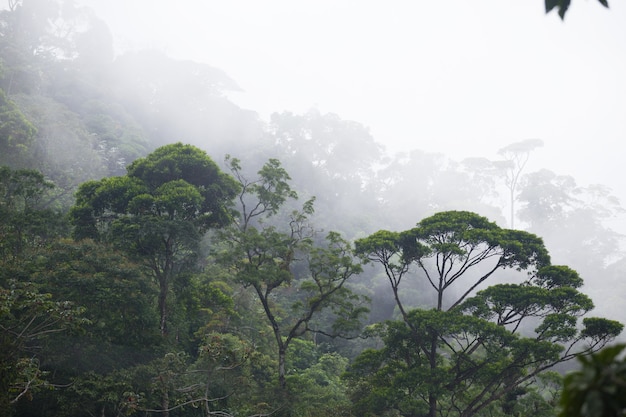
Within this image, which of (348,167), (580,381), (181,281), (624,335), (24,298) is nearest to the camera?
(580,381)

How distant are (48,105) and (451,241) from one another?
2447 cm

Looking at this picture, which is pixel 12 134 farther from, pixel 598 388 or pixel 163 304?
pixel 598 388

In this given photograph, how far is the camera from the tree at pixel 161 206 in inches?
450

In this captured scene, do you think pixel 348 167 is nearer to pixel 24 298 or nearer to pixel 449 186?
pixel 449 186

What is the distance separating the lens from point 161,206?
38.5 ft

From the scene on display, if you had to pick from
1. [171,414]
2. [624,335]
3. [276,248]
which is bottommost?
[171,414]

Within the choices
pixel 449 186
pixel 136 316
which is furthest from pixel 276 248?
pixel 449 186

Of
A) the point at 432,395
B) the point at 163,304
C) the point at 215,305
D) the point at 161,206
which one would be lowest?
the point at 432,395

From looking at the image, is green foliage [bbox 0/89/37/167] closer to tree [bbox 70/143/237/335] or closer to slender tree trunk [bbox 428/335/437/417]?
tree [bbox 70/143/237/335]

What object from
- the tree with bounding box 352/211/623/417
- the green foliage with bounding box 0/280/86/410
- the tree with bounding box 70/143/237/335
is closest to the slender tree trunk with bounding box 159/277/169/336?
the tree with bounding box 70/143/237/335

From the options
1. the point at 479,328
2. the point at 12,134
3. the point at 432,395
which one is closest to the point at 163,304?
the point at 432,395

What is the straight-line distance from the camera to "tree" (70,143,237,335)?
11422 mm

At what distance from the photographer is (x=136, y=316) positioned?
34.3 feet

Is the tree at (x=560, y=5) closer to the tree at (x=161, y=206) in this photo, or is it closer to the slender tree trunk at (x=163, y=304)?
the tree at (x=161, y=206)
